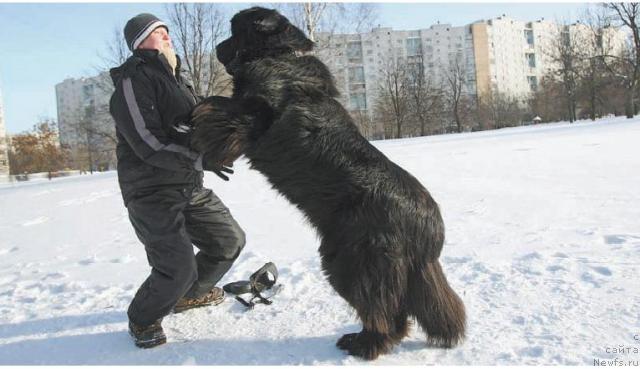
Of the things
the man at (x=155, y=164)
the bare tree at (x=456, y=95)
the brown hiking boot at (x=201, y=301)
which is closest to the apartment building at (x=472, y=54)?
the bare tree at (x=456, y=95)

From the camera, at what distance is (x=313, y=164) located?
254 cm

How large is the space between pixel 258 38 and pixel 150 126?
0.84 meters

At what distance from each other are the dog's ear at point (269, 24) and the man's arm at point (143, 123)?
752 millimetres

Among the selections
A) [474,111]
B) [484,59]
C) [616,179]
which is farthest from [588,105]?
[616,179]

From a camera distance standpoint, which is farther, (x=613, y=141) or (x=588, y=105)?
(x=588, y=105)

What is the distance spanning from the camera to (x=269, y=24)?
9.11 feet

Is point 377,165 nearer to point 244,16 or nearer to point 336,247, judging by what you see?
point 336,247

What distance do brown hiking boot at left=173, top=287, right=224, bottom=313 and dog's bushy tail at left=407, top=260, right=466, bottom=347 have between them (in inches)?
62.1

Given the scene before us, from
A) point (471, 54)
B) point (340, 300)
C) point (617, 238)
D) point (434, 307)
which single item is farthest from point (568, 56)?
point (434, 307)

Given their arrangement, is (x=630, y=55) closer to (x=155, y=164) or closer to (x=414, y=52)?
(x=414, y=52)

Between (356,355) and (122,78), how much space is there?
214cm

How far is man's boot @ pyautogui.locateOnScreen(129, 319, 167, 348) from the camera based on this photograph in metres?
2.79

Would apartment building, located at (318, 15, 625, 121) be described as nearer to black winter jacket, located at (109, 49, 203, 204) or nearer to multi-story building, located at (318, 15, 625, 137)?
multi-story building, located at (318, 15, 625, 137)

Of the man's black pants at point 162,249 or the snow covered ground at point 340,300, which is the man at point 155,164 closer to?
the man's black pants at point 162,249
